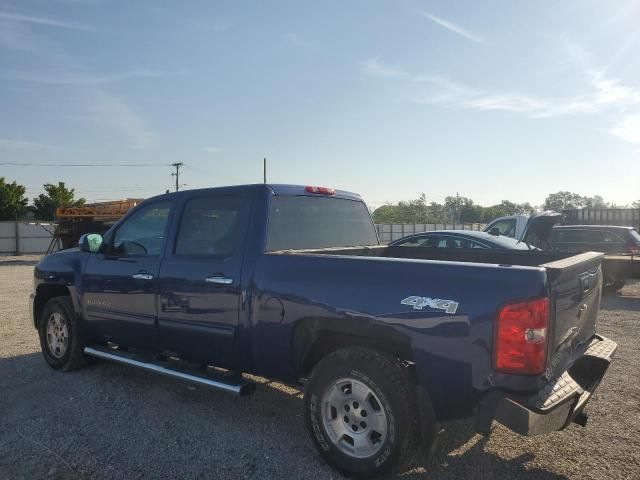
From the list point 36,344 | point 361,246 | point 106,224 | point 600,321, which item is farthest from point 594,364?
point 106,224

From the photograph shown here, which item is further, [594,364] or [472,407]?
[594,364]

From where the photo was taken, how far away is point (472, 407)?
2.92 metres

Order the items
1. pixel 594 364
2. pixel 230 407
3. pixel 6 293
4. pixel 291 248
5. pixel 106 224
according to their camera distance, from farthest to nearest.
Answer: pixel 106 224, pixel 6 293, pixel 230 407, pixel 291 248, pixel 594 364

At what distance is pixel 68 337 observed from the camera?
18.1 feet

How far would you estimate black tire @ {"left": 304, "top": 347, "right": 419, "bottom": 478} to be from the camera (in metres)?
3.04

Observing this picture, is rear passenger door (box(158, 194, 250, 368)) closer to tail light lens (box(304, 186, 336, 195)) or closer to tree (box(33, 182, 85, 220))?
tail light lens (box(304, 186, 336, 195))

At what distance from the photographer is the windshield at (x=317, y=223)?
418 cm

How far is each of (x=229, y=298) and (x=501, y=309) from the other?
2.04 metres

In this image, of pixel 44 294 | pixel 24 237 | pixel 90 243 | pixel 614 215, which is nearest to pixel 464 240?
pixel 90 243

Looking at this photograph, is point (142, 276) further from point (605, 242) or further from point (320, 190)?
point (605, 242)

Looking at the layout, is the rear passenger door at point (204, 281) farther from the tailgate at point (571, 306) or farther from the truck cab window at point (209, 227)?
the tailgate at point (571, 306)

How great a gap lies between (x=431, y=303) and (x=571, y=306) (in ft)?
3.18

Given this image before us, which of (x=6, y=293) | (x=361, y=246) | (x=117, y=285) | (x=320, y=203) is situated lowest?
(x=6, y=293)

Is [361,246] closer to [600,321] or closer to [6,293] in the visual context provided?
[600,321]
